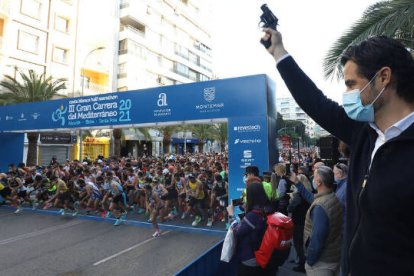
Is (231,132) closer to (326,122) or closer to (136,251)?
(136,251)

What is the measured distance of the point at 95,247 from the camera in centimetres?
711

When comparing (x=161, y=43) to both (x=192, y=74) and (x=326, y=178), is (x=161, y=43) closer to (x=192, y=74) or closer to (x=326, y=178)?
(x=192, y=74)

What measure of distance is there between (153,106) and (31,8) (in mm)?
23394

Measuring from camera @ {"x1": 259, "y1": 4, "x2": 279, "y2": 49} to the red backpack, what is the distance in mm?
2220

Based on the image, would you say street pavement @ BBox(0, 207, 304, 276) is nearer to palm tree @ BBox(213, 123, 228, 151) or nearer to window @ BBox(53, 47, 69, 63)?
window @ BBox(53, 47, 69, 63)

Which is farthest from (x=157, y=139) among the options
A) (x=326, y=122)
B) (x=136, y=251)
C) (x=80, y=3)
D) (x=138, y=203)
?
(x=326, y=122)

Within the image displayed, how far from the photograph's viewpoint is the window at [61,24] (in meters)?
28.2

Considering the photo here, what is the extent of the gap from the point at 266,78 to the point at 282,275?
17.4 feet

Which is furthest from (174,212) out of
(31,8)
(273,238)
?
(31,8)

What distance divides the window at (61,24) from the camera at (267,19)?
105 feet

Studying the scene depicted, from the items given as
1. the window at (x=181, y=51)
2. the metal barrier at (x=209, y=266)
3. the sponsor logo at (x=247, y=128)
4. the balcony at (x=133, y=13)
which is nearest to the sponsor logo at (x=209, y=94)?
the sponsor logo at (x=247, y=128)

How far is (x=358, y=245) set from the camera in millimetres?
1146

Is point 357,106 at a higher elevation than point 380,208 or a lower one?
higher

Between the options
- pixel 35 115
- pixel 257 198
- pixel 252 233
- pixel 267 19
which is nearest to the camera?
pixel 267 19
